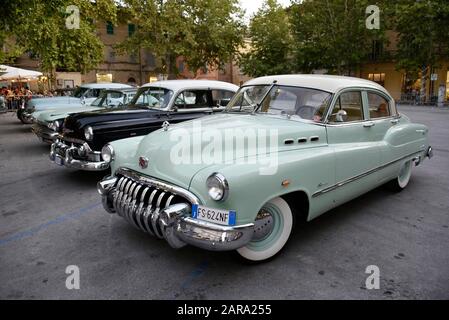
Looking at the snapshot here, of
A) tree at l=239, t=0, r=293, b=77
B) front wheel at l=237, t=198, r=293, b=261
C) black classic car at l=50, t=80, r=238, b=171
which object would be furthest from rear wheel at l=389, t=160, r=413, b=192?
tree at l=239, t=0, r=293, b=77

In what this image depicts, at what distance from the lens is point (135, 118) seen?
624 centimetres

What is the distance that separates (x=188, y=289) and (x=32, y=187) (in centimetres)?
424

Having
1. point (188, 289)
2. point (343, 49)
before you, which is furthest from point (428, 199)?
point (343, 49)

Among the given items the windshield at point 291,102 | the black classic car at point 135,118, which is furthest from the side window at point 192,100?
the windshield at point 291,102

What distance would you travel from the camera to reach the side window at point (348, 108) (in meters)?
4.11

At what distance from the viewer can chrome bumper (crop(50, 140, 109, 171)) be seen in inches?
219

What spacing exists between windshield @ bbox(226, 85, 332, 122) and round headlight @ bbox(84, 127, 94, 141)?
2517mm

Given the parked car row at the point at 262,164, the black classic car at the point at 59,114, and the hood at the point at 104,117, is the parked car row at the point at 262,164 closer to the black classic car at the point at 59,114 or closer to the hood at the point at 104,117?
the hood at the point at 104,117

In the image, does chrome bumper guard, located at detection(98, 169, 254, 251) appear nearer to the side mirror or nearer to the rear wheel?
the side mirror

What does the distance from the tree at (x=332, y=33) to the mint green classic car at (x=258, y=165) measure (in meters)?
28.3

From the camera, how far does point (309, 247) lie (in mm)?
3725

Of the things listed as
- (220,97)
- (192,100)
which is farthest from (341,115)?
(220,97)

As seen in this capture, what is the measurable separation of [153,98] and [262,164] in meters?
4.31
